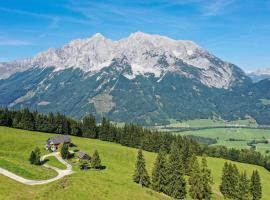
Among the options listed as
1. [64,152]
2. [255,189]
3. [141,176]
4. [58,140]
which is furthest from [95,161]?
[255,189]

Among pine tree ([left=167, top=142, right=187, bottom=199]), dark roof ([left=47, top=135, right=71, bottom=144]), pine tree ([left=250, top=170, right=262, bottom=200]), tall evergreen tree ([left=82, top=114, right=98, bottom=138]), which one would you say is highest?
tall evergreen tree ([left=82, top=114, right=98, bottom=138])

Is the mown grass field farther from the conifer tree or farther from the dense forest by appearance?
the dense forest

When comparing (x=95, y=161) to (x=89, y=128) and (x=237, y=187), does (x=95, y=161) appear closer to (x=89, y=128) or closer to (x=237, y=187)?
(x=237, y=187)

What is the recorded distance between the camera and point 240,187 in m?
124

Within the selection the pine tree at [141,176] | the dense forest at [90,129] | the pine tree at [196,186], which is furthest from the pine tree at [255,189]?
the pine tree at [141,176]

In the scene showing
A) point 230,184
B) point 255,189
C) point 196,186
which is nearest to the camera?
point 196,186

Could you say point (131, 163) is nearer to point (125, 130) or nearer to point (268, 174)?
point (125, 130)

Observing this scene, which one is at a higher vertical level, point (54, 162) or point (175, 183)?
Result: point (54, 162)

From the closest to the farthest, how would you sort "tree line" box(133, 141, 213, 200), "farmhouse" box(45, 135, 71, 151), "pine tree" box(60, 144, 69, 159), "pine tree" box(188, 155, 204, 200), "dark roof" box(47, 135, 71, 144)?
"tree line" box(133, 141, 213, 200)
"pine tree" box(188, 155, 204, 200)
"pine tree" box(60, 144, 69, 159)
"farmhouse" box(45, 135, 71, 151)
"dark roof" box(47, 135, 71, 144)

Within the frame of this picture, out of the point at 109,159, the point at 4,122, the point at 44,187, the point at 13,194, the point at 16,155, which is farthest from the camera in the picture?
the point at 4,122

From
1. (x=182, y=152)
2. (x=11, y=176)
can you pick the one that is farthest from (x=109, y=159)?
(x=11, y=176)

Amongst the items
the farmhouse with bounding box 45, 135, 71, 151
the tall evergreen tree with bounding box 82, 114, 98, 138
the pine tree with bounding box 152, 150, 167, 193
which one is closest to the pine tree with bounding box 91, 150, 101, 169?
the pine tree with bounding box 152, 150, 167, 193

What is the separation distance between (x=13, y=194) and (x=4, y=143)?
68882mm

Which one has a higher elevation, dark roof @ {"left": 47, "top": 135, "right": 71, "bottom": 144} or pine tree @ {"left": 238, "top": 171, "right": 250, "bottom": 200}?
dark roof @ {"left": 47, "top": 135, "right": 71, "bottom": 144}
